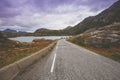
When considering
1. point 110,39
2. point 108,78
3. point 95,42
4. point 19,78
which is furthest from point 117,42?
point 19,78

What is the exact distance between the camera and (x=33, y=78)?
6.05 m

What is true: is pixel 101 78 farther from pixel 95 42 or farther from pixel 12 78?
pixel 95 42

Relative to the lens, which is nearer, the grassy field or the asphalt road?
the asphalt road

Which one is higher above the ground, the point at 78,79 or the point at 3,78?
the point at 3,78

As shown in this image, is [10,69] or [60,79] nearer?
[60,79]

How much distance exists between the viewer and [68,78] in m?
5.88

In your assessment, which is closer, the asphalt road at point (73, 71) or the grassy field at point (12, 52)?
the asphalt road at point (73, 71)

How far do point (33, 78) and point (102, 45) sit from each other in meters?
23.3

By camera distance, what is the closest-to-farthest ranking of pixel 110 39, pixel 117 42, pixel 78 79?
1. pixel 78 79
2. pixel 117 42
3. pixel 110 39

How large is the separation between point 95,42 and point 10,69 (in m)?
26.5

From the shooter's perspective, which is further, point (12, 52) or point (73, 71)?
point (12, 52)

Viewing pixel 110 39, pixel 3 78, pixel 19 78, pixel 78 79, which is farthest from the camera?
pixel 110 39

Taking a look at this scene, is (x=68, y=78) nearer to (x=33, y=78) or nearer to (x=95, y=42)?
(x=33, y=78)

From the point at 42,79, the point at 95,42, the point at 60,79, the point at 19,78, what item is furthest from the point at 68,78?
the point at 95,42
